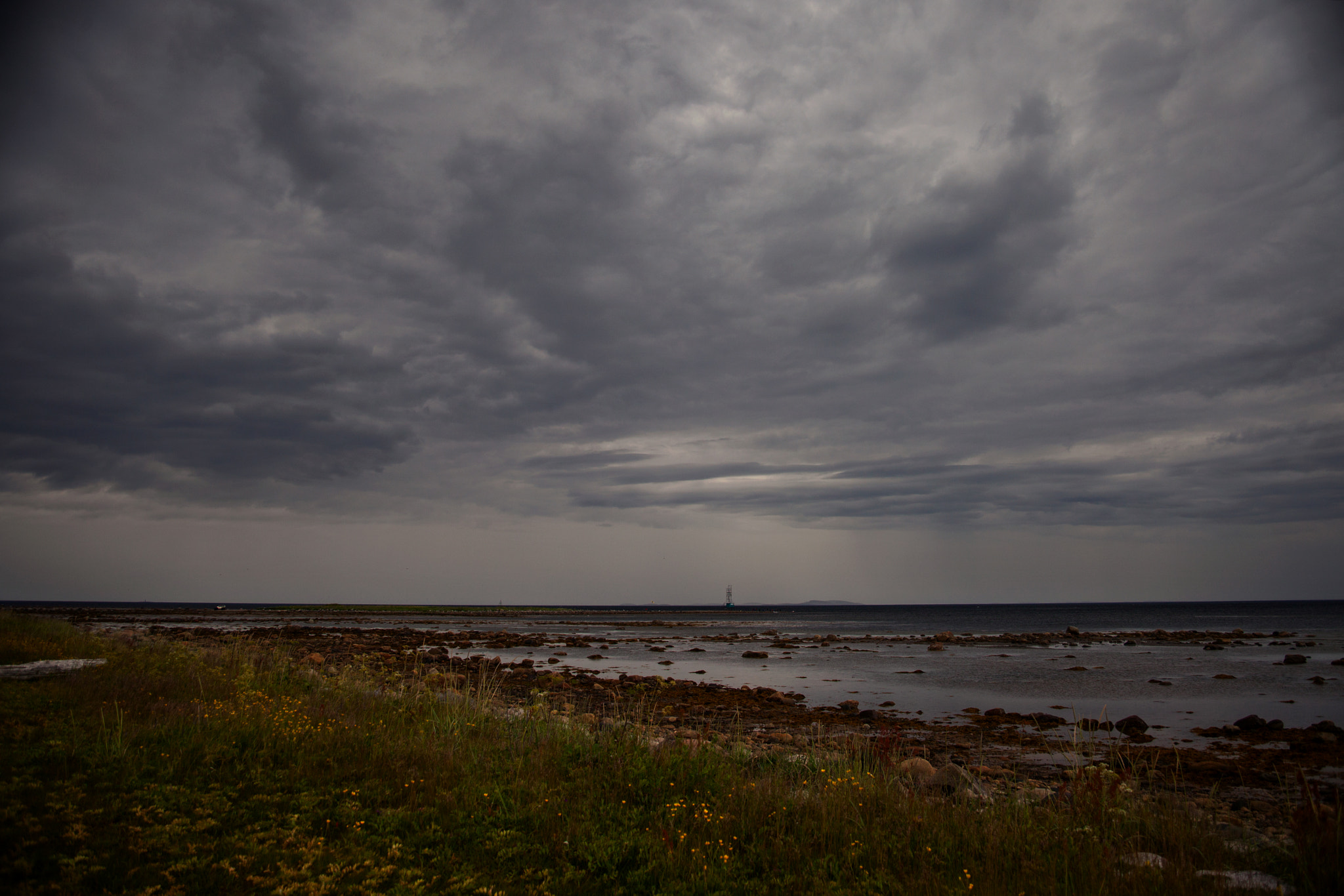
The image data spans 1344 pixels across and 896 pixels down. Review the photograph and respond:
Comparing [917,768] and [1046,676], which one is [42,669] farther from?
[1046,676]

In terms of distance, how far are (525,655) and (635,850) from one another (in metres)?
38.7

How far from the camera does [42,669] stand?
13.1 meters

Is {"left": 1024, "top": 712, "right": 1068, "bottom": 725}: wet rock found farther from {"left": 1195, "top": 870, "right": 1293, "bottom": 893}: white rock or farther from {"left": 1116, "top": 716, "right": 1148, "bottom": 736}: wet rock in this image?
{"left": 1195, "top": 870, "right": 1293, "bottom": 893}: white rock

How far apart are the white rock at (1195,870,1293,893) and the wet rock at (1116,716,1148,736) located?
14.5 metres

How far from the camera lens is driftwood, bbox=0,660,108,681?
12719 mm

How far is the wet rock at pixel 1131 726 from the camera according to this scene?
1886 centimetres

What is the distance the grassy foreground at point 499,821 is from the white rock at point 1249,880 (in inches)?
7.3

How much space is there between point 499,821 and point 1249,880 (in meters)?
7.44

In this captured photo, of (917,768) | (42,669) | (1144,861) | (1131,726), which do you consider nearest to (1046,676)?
(1131,726)

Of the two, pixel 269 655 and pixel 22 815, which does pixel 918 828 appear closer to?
pixel 22 815

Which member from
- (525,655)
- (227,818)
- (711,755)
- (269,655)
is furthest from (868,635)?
(227,818)

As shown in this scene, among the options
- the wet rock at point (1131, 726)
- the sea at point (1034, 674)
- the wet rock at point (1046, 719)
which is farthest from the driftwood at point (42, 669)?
the wet rock at point (1131, 726)

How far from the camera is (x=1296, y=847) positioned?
643 cm

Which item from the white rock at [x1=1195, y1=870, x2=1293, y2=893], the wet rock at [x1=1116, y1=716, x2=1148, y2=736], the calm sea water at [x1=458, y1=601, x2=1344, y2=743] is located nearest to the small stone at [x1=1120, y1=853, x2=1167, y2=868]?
the white rock at [x1=1195, y1=870, x2=1293, y2=893]
